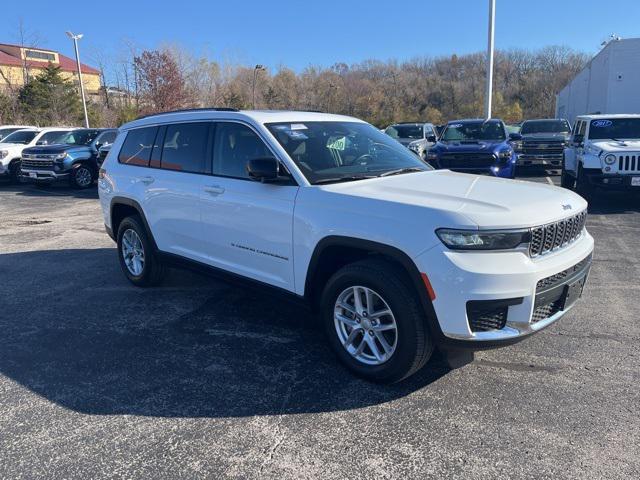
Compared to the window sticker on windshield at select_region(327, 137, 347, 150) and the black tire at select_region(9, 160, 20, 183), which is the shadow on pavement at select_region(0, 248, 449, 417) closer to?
the window sticker on windshield at select_region(327, 137, 347, 150)

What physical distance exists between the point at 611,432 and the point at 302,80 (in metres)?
67.8

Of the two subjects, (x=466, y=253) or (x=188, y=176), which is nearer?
(x=466, y=253)

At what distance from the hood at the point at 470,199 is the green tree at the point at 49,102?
38099 mm

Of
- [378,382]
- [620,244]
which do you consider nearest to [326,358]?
[378,382]

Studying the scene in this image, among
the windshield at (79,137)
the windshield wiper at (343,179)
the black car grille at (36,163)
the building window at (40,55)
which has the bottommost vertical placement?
the black car grille at (36,163)

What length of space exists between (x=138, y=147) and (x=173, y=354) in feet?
8.50

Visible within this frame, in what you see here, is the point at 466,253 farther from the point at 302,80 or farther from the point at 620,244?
the point at 302,80

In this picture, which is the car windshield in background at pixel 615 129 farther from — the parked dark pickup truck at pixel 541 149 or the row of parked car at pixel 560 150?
the parked dark pickup truck at pixel 541 149

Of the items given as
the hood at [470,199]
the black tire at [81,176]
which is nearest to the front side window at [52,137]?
the black tire at [81,176]

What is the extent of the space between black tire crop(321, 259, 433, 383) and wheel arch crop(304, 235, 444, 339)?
0.20 ft

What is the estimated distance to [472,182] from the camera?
13.5ft

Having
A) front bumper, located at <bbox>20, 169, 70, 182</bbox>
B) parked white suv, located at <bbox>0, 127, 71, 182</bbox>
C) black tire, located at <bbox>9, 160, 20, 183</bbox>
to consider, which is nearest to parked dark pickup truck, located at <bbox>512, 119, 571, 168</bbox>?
front bumper, located at <bbox>20, 169, 70, 182</bbox>

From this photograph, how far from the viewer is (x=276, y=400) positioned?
3.47 metres

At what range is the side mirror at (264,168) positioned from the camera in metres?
3.90
